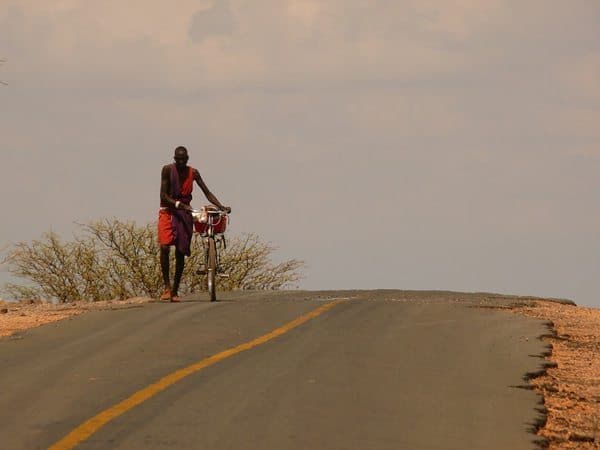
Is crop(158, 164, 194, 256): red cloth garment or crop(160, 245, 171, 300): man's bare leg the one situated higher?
crop(158, 164, 194, 256): red cloth garment

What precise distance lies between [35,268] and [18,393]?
871 inches

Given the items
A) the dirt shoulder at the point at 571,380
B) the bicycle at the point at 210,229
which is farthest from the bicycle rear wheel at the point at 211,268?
the dirt shoulder at the point at 571,380

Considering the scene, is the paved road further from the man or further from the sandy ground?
the man

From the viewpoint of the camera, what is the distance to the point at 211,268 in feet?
65.9

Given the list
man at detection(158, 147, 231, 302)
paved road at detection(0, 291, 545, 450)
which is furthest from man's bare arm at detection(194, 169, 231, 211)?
paved road at detection(0, 291, 545, 450)

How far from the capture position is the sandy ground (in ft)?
32.1

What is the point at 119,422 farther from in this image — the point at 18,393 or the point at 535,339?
the point at 535,339

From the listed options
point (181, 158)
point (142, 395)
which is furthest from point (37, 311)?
point (142, 395)

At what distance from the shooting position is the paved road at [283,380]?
8750mm

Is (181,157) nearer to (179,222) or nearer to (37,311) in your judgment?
(179,222)

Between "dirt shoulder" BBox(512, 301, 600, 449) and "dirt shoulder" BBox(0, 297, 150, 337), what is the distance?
6021 millimetres

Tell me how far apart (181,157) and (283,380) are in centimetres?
970

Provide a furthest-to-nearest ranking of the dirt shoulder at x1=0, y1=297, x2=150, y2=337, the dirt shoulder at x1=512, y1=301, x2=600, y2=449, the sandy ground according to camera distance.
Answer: the dirt shoulder at x1=0, y1=297, x2=150, y2=337 < the sandy ground < the dirt shoulder at x1=512, y1=301, x2=600, y2=449

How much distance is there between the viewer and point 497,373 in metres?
12.1
